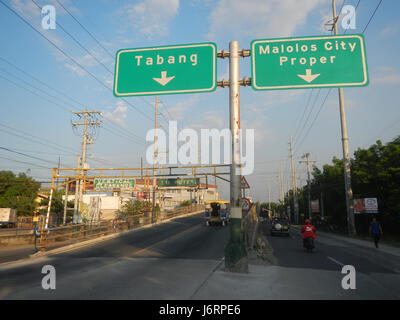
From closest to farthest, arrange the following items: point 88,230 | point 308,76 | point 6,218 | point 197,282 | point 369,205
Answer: point 197,282 < point 308,76 < point 88,230 < point 369,205 < point 6,218

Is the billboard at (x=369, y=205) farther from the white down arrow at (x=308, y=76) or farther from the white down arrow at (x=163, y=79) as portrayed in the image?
the white down arrow at (x=163, y=79)

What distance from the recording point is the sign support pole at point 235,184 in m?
8.04

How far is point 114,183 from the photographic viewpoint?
89.8 ft

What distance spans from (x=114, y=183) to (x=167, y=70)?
829 inches

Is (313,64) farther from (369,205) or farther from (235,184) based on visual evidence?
(369,205)

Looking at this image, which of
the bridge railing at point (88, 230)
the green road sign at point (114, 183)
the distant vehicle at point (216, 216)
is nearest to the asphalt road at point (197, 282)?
the bridge railing at point (88, 230)

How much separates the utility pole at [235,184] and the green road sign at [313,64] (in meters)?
0.87

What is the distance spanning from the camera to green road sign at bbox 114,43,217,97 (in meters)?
8.27

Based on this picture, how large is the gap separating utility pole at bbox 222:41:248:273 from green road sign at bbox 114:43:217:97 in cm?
74

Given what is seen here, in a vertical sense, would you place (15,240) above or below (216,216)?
below

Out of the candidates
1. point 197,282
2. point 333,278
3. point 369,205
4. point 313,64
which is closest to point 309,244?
point 333,278
